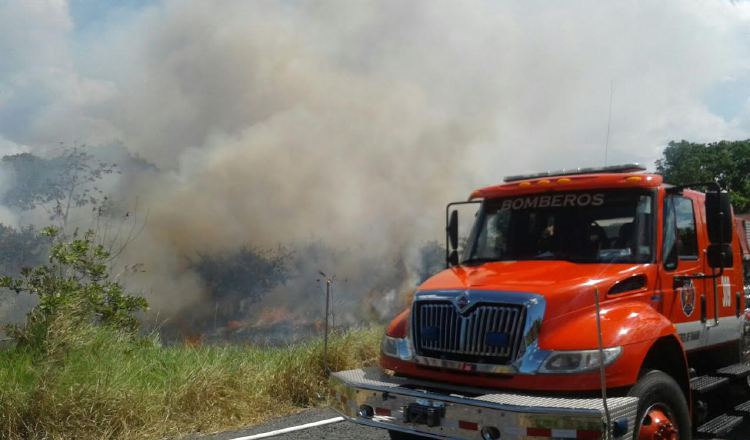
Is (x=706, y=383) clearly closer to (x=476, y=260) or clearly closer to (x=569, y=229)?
(x=569, y=229)

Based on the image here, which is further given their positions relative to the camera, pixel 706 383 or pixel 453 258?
pixel 453 258

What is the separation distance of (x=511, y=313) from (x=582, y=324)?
16.2 inches

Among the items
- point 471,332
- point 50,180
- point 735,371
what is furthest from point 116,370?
point 50,180

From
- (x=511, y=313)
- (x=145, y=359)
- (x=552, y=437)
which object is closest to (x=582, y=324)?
(x=511, y=313)

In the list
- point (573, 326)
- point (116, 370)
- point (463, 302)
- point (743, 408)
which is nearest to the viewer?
point (573, 326)

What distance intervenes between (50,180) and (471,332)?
12.0 m

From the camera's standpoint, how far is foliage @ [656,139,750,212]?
117ft

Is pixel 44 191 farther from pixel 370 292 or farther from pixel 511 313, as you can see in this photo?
pixel 511 313

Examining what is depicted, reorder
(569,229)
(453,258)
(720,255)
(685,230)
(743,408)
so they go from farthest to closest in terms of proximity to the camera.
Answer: (453,258)
(743,408)
(685,230)
(569,229)
(720,255)

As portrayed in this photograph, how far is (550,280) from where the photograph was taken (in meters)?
4.26

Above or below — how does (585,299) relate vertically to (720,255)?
below

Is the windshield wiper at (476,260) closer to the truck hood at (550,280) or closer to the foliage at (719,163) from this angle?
the truck hood at (550,280)

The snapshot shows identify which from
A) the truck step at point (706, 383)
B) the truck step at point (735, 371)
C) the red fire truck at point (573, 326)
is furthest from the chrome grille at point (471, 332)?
the truck step at point (735, 371)

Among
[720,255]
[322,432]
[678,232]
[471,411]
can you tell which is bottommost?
[322,432]
